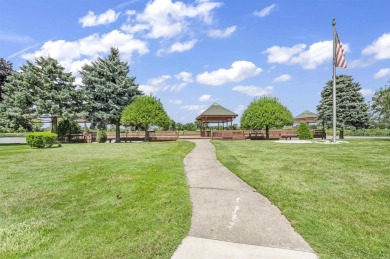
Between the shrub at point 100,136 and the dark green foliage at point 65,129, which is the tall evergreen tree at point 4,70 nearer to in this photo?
the dark green foliage at point 65,129

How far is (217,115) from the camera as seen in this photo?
3441 cm

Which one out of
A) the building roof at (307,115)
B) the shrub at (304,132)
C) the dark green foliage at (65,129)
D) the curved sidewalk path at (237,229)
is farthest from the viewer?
the building roof at (307,115)

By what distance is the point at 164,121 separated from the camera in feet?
91.5

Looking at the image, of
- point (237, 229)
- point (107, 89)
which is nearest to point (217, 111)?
point (107, 89)

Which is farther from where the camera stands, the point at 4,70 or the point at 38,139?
the point at 4,70

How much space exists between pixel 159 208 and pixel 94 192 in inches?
86.5

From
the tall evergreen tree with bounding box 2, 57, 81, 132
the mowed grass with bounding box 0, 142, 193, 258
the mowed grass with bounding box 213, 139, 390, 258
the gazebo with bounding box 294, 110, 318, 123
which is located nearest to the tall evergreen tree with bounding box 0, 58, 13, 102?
the tall evergreen tree with bounding box 2, 57, 81, 132

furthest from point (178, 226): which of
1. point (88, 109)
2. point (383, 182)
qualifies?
point (88, 109)

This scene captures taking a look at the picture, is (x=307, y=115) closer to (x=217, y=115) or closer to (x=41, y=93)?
(x=217, y=115)

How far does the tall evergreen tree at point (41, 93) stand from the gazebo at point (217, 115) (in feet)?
52.1

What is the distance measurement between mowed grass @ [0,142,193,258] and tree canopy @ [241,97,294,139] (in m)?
22.4

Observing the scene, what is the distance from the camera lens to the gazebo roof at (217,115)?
34500mm

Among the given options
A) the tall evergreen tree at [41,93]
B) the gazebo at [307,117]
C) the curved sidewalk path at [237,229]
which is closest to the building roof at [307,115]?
the gazebo at [307,117]

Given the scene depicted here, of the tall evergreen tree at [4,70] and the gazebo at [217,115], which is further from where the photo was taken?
the gazebo at [217,115]
